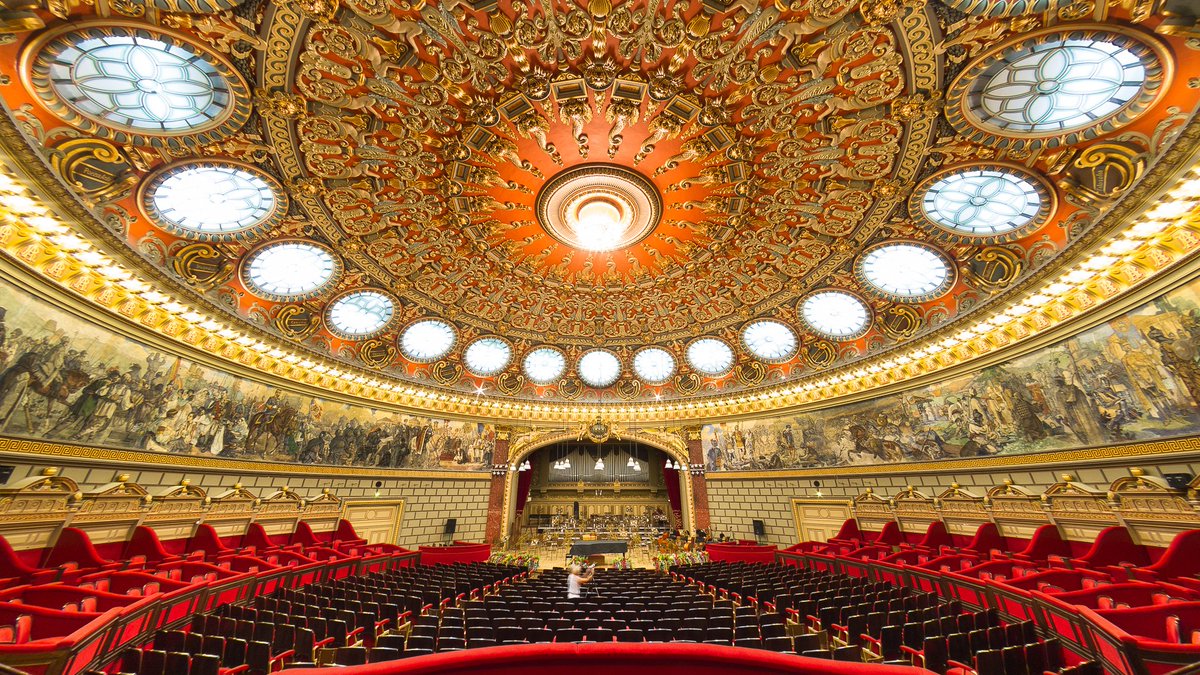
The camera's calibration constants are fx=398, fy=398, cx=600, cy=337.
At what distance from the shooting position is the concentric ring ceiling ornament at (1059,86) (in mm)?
7223

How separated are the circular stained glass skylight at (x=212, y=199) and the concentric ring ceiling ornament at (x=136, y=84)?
122 centimetres

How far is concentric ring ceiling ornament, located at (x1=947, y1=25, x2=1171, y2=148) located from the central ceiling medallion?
7.89 meters

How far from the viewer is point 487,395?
23.0m

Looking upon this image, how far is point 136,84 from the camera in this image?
8148 millimetres

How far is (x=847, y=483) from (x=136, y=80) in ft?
84.8

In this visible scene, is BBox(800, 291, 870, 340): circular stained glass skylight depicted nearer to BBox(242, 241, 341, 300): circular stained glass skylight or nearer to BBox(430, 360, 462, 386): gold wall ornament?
BBox(430, 360, 462, 386): gold wall ornament

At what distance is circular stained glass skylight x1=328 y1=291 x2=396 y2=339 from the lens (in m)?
17.0

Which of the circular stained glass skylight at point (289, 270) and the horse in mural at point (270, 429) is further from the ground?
the circular stained glass skylight at point (289, 270)

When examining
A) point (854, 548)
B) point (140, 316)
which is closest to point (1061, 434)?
point (854, 548)

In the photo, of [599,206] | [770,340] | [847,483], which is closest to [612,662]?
[599,206]

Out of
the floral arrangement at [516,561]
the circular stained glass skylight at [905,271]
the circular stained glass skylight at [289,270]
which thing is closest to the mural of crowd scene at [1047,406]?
the circular stained glass skylight at [905,271]

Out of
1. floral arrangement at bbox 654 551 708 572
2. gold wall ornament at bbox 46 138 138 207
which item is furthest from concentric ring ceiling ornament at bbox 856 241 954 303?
gold wall ornament at bbox 46 138 138 207

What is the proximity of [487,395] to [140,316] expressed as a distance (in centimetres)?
1393

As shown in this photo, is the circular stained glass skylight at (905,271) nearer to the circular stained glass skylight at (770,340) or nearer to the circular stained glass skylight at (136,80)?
the circular stained glass skylight at (770,340)
